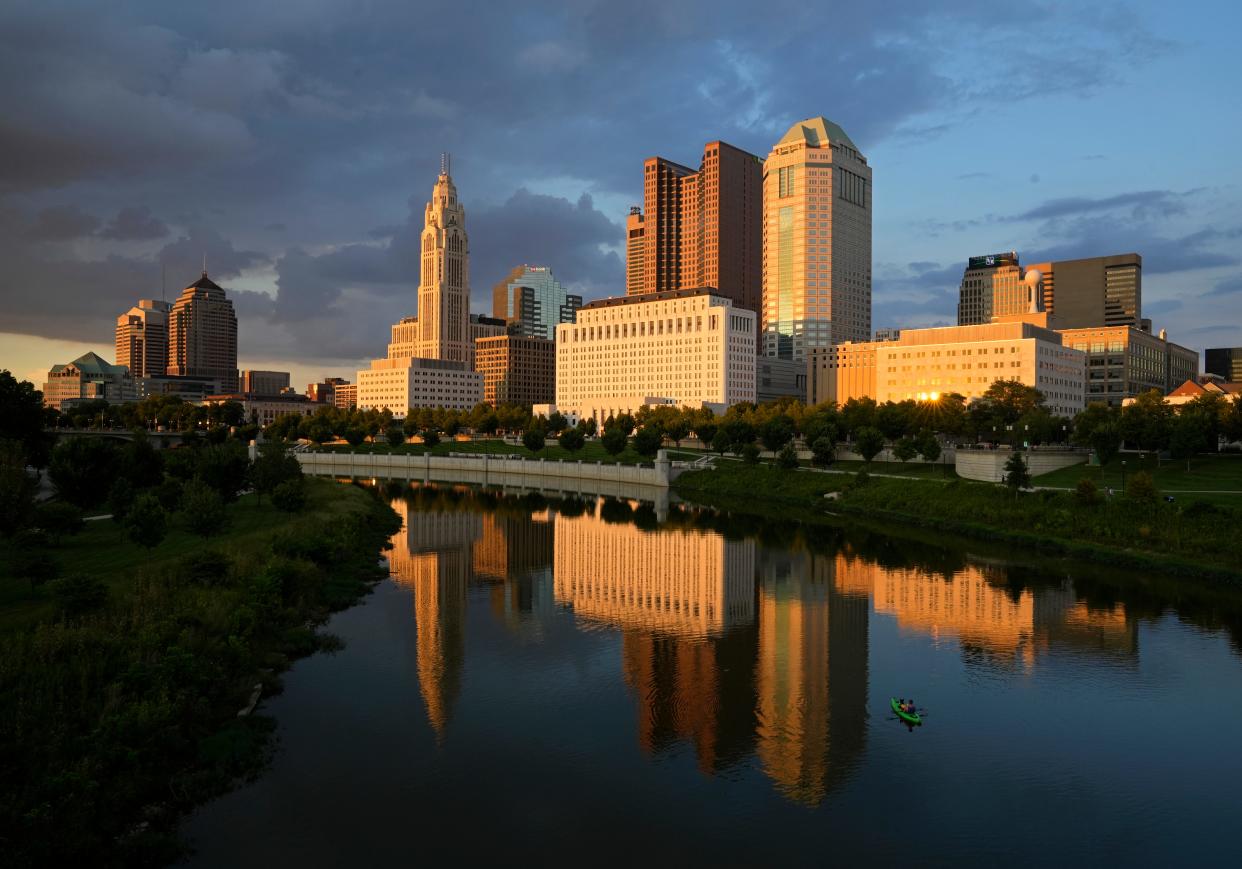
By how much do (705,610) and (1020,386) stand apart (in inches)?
4348

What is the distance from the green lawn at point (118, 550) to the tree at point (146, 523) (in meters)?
1.13

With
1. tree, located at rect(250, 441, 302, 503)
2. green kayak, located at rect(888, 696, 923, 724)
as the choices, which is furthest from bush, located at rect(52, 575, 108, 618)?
tree, located at rect(250, 441, 302, 503)

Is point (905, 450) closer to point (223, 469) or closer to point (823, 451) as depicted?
point (823, 451)

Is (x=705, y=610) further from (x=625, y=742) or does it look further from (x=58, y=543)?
(x=58, y=543)

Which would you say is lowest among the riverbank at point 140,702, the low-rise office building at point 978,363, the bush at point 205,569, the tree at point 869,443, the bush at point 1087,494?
the riverbank at point 140,702

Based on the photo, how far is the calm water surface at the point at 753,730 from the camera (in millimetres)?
21141

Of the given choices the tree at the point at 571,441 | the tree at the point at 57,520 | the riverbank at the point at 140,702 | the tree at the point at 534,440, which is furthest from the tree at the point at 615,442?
the riverbank at the point at 140,702

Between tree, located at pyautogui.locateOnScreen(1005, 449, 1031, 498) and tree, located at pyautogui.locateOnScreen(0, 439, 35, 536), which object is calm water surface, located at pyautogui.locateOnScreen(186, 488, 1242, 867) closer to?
tree, located at pyautogui.locateOnScreen(0, 439, 35, 536)

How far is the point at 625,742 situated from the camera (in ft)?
88.2

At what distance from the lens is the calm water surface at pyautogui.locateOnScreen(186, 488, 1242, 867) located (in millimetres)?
21141

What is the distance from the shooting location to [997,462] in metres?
83.7

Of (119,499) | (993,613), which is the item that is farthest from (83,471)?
(993,613)

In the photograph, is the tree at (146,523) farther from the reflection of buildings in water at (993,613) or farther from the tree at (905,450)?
the tree at (905,450)

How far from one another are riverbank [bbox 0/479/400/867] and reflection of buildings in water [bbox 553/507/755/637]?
16051 millimetres
